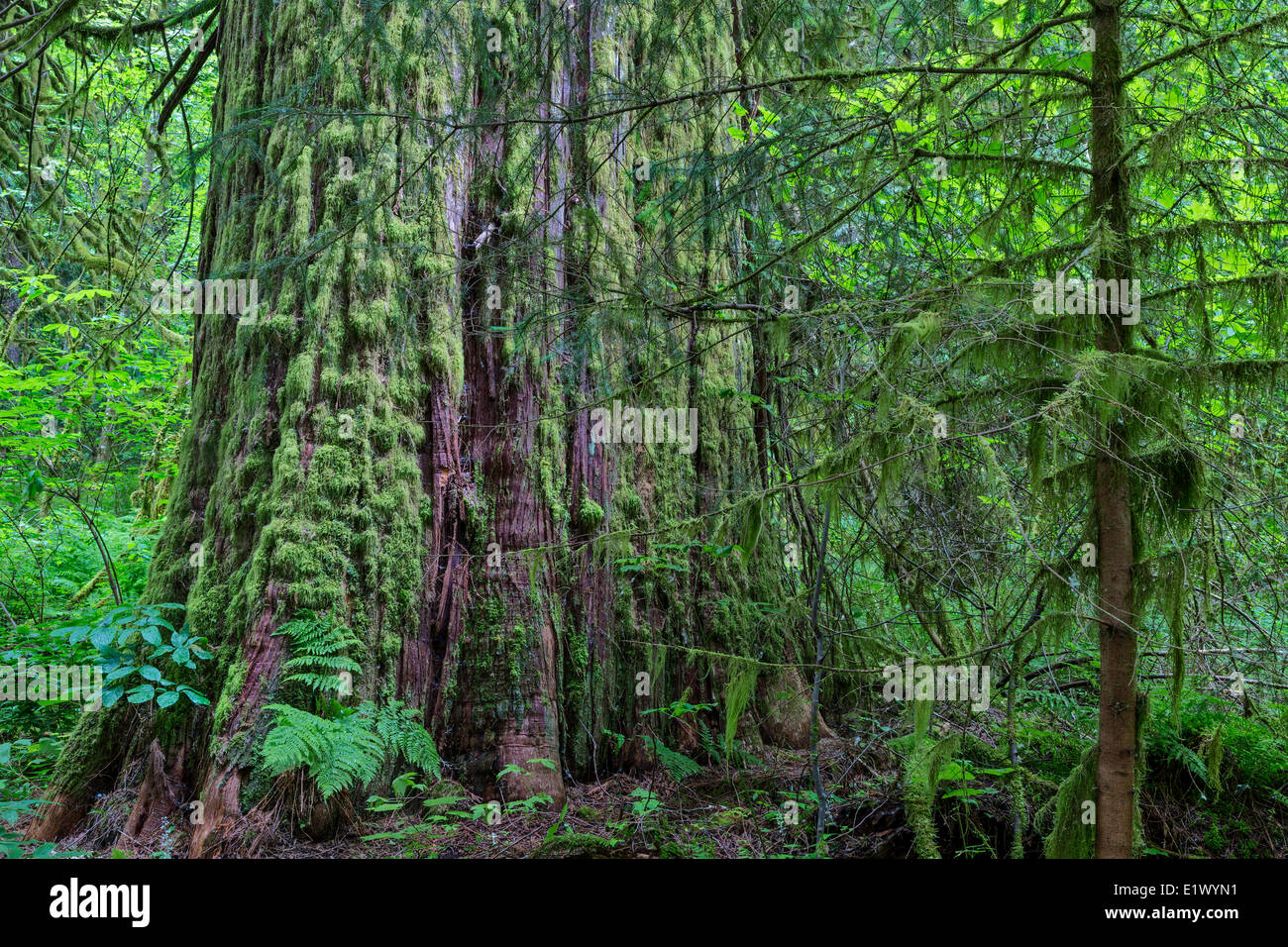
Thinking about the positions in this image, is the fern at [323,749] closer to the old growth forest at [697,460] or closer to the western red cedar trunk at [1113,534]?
the old growth forest at [697,460]

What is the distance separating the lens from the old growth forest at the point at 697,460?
275 centimetres

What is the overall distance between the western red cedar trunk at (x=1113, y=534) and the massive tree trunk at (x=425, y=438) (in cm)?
149

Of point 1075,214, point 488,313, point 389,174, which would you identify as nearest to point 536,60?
point 389,174

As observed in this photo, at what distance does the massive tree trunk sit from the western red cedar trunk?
4.88ft

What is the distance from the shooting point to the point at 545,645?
4363 mm

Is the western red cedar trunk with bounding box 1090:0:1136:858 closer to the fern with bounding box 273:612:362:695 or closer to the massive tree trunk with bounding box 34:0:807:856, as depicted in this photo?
the massive tree trunk with bounding box 34:0:807:856

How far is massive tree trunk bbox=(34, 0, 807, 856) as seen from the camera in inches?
145

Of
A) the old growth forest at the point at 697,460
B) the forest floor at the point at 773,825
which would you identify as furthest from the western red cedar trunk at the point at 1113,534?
the forest floor at the point at 773,825

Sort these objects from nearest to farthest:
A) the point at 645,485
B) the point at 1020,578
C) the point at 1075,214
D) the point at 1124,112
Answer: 1. the point at 1124,112
2. the point at 1075,214
3. the point at 1020,578
4. the point at 645,485

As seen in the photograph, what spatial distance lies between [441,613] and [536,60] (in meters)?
2.72

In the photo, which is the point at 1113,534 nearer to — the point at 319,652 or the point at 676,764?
the point at 676,764

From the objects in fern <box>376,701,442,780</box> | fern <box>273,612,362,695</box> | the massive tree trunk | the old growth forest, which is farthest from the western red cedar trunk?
fern <box>273,612,362,695</box>
